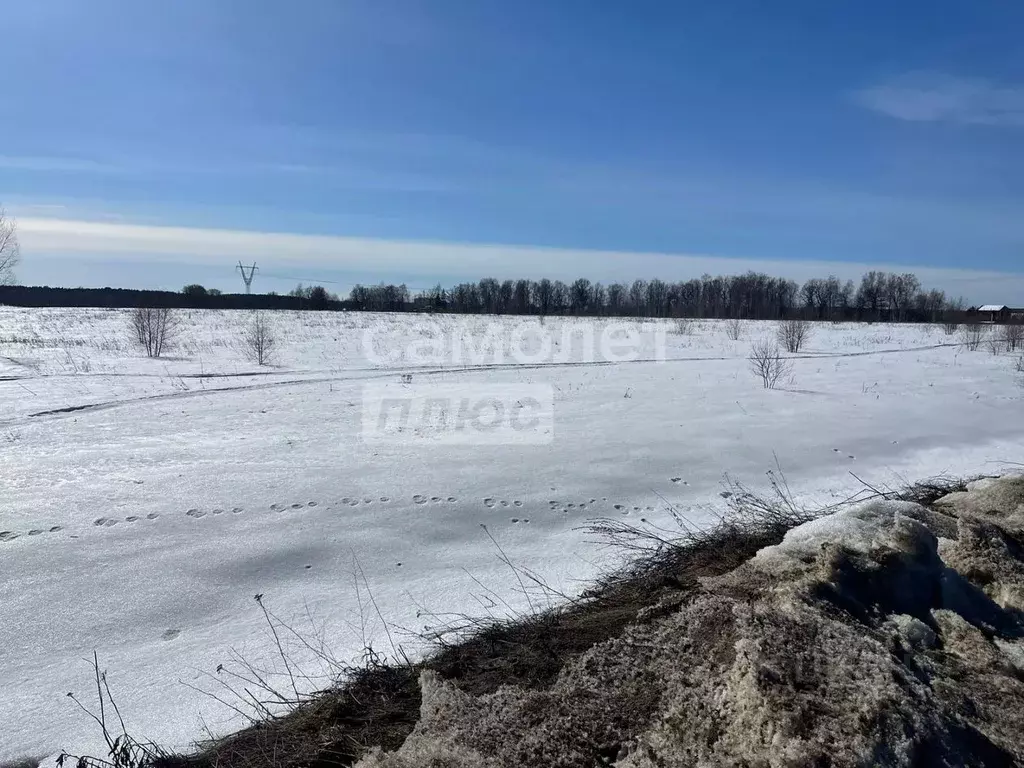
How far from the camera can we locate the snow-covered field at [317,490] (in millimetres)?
3197

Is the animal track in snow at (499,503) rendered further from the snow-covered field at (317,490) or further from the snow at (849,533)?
the snow at (849,533)

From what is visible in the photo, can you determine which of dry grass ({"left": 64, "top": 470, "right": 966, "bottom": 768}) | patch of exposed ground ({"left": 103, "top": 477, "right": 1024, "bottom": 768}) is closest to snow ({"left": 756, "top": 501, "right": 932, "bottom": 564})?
patch of exposed ground ({"left": 103, "top": 477, "right": 1024, "bottom": 768})

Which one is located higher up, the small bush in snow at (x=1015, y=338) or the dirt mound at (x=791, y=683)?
the small bush in snow at (x=1015, y=338)

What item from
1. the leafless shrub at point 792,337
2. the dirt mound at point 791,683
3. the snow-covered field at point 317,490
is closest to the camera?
the dirt mound at point 791,683

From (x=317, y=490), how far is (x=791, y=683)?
4.56 meters

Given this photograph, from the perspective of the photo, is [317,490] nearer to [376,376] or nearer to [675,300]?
[376,376]

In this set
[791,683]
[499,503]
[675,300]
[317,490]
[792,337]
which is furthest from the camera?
[675,300]

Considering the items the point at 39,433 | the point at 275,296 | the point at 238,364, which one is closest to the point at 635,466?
the point at 39,433

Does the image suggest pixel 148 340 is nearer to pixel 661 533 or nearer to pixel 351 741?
pixel 661 533

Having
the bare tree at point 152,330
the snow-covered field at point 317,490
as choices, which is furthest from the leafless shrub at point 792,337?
the bare tree at point 152,330

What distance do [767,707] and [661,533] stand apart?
9.42 feet

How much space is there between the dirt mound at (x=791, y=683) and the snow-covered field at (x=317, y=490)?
1315 mm

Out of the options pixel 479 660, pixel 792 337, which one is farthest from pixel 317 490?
pixel 792 337

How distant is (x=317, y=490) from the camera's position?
5.60 meters
